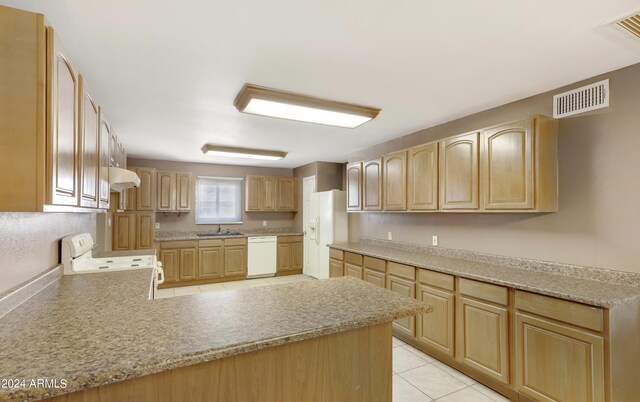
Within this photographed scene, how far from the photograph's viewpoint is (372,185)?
164 inches

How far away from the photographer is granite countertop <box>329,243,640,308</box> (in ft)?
6.01

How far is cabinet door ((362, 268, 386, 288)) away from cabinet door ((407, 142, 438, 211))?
84 cm

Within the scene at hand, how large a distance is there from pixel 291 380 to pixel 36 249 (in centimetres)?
189

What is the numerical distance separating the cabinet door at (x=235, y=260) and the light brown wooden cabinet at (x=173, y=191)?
3.66ft

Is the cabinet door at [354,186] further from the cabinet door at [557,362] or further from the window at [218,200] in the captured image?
the window at [218,200]

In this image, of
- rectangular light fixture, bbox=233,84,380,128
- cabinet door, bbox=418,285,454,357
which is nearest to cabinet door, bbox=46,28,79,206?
rectangular light fixture, bbox=233,84,380,128

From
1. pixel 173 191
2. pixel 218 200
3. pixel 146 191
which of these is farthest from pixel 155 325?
pixel 218 200

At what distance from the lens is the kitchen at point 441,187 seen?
1508mm

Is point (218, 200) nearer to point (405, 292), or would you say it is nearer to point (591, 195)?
point (405, 292)

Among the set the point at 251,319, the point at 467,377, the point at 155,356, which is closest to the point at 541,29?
the point at 251,319

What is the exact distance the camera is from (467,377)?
2.61m

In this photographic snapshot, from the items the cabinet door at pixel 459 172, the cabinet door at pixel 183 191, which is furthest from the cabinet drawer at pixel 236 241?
the cabinet door at pixel 459 172

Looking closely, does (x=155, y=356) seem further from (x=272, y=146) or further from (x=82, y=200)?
(x=272, y=146)

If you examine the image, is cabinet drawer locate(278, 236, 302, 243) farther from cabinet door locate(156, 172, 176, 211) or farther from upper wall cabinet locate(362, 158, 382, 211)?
upper wall cabinet locate(362, 158, 382, 211)
